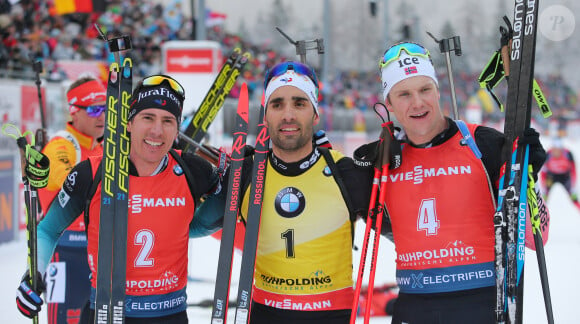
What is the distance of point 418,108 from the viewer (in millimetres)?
2932

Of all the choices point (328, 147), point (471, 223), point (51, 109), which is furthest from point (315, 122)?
point (51, 109)

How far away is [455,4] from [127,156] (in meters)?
120

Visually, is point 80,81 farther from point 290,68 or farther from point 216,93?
point 290,68

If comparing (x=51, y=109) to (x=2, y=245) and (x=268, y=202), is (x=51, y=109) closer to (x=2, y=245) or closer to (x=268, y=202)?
(x=2, y=245)

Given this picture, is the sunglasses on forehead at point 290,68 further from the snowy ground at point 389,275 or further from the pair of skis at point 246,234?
the snowy ground at point 389,275

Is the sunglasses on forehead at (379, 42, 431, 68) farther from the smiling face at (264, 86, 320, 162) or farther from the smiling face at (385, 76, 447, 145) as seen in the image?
the smiling face at (264, 86, 320, 162)

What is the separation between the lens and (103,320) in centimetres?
292

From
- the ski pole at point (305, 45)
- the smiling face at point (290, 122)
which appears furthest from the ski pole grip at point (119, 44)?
the ski pole at point (305, 45)

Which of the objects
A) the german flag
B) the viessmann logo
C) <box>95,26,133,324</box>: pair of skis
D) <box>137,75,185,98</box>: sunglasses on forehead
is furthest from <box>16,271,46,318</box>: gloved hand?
the german flag

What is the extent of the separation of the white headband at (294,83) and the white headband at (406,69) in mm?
409

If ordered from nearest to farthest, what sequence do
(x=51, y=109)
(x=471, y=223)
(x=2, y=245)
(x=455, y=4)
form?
(x=471, y=223)
(x=2, y=245)
(x=51, y=109)
(x=455, y=4)

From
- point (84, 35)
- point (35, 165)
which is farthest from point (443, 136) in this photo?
point (84, 35)

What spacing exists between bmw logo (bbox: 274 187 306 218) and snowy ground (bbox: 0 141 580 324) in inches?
123

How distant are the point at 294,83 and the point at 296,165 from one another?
441 millimetres
